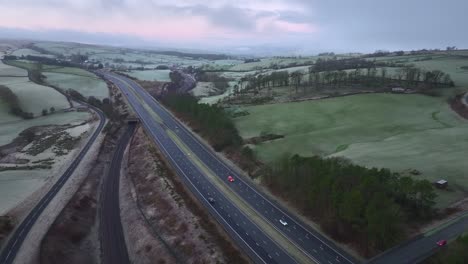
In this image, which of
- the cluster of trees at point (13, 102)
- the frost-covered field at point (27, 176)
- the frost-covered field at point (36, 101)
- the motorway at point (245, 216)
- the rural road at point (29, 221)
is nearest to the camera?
the motorway at point (245, 216)

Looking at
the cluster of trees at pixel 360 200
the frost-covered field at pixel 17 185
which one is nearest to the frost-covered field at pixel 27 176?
the frost-covered field at pixel 17 185

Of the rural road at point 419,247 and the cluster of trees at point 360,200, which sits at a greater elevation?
the cluster of trees at point 360,200

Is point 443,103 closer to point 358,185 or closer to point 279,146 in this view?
point 279,146

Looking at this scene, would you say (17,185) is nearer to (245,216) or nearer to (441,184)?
(245,216)

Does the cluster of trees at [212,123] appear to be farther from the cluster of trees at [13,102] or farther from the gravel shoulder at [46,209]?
the cluster of trees at [13,102]

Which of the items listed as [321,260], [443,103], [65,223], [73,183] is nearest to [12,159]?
[73,183]

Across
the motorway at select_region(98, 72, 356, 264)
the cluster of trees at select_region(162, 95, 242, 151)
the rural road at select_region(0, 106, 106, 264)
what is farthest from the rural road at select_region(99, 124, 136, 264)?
the cluster of trees at select_region(162, 95, 242, 151)

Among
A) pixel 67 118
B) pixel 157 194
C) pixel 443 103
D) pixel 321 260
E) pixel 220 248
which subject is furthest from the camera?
pixel 67 118
